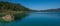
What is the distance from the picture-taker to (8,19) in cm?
889

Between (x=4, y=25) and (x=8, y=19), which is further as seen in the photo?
(x=8, y=19)

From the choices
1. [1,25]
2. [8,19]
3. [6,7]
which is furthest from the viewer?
[6,7]

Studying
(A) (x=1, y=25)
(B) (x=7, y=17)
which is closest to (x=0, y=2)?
(B) (x=7, y=17)

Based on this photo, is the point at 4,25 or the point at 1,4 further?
the point at 1,4

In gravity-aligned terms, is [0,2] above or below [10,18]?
above

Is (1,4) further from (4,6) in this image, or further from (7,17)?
(7,17)

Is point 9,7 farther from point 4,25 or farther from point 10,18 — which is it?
point 4,25

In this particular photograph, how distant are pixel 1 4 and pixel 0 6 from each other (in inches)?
24.6

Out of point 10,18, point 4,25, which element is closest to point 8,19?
point 10,18

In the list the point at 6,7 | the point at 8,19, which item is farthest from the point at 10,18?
the point at 6,7

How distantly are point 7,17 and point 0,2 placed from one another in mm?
11927

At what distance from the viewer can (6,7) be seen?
19.6 m

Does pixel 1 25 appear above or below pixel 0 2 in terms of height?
below

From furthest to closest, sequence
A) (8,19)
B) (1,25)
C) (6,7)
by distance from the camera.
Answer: (6,7) → (8,19) → (1,25)
